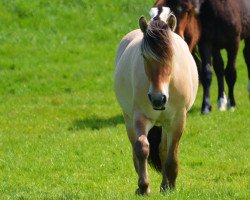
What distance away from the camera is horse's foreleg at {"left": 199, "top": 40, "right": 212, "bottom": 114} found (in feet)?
47.5

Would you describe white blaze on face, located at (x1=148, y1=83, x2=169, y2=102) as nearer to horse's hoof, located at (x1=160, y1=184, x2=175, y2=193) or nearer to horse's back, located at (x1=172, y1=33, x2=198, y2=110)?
horse's back, located at (x1=172, y1=33, x2=198, y2=110)

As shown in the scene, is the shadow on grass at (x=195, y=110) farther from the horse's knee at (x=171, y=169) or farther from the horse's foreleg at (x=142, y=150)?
the horse's foreleg at (x=142, y=150)

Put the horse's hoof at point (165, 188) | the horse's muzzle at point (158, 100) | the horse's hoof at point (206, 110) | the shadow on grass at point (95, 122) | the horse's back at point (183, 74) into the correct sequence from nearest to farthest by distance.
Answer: the horse's muzzle at point (158, 100) < the horse's back at point (183, 74) < the horse's hoof at point (165, 188) < the shadow on grass at point (95, 122) < the horse's hoof at point (206, 110)

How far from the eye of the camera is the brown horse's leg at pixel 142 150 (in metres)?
7.52

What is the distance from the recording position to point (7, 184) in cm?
922

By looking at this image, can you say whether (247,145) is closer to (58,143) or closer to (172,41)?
(58,143)

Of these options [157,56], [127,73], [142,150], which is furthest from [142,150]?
[127,73]

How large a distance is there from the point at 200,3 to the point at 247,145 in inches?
134

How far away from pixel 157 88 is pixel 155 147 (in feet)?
5.68

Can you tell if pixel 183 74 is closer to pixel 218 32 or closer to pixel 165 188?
pixel 165 188

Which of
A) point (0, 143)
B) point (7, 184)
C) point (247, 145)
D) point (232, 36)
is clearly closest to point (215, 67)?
point (232, 36)

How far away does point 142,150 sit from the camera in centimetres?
751

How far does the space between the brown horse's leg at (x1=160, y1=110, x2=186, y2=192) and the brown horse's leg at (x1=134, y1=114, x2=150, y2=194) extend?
38 centimetres

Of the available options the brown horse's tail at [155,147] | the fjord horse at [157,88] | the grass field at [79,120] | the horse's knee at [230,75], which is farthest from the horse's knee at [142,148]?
the horse's knee at [230,75]
